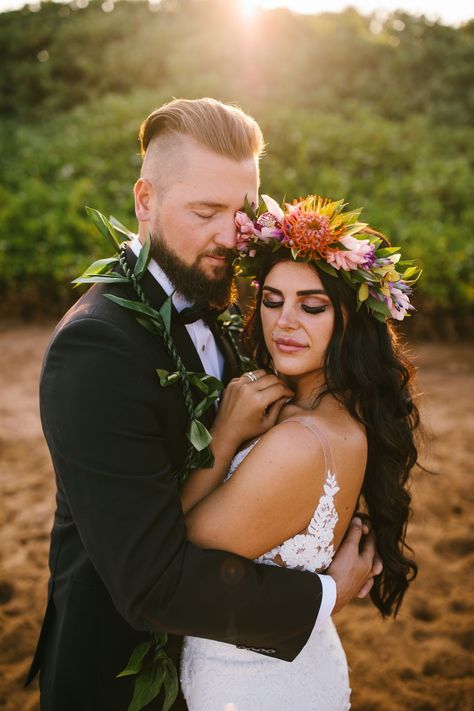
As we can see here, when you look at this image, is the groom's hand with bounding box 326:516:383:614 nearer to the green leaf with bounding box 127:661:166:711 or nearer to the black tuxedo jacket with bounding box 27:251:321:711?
the black tuxedo jacket with bounding box 27:251:321:711

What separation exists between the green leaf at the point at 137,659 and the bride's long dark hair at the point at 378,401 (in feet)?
3.34

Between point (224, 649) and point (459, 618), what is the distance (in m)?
2.52

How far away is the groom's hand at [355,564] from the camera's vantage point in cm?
217

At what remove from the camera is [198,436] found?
2.01m

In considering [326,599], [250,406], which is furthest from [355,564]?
[250,406]

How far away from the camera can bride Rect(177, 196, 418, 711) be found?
6.45 feet

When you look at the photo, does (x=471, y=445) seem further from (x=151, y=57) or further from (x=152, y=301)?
(x=151, y=57)

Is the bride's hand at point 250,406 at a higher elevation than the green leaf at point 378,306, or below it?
below

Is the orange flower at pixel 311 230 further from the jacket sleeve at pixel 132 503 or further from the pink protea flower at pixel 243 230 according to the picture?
the jacket sleeve at pixel 132 503

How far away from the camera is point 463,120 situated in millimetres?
17000

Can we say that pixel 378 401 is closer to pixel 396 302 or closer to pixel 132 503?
pixel 396 302

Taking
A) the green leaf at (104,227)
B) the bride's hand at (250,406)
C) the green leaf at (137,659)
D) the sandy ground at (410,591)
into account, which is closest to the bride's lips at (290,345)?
the bride's hand at (250,406)

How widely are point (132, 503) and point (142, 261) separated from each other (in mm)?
Result: 884

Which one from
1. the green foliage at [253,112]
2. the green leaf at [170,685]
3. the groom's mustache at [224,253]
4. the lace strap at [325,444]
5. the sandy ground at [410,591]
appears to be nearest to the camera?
the lace strap at [325,444]
